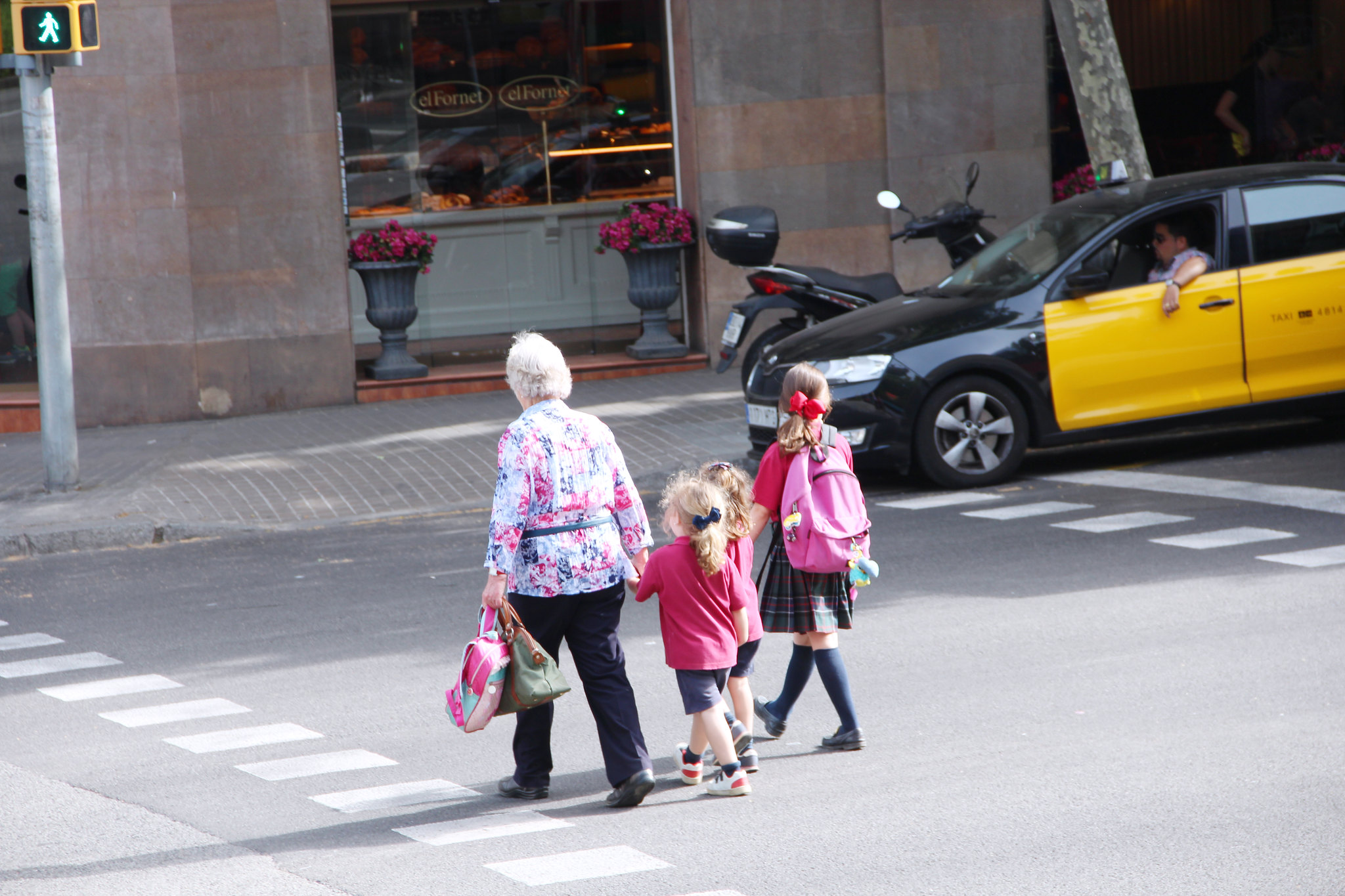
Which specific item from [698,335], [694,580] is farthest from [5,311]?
[694,580]

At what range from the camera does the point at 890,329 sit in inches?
417

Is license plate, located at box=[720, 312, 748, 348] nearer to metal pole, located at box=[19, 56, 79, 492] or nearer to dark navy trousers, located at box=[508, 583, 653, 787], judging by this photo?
metal pole, located at box=[19, 56, 79, 492]

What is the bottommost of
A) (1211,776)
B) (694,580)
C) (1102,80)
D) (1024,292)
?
(1211,776)

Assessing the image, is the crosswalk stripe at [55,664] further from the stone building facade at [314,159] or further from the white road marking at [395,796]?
the stone building facade at [314,159]

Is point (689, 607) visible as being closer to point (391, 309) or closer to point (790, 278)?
point (790, 278)

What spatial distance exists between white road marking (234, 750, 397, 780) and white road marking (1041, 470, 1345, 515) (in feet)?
18.4

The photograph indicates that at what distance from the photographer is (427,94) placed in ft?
53.2

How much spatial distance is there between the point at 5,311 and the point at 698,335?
258 inches

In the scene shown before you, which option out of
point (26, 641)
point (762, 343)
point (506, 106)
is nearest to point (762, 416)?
point (762, 343)

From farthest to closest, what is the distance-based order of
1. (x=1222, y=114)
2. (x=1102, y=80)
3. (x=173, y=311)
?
1. (x=1222, y=114)
2. (x=173, y=311)
3. (x=1102, y=80)

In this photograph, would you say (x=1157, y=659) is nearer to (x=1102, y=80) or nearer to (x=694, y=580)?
(x=694, y=580)

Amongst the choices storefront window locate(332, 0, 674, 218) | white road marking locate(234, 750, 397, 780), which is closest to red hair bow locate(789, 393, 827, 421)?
white road marking locate(234, 750, 397, 780)

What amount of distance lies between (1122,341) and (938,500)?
1583mm

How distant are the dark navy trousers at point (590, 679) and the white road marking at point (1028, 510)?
452 cm
